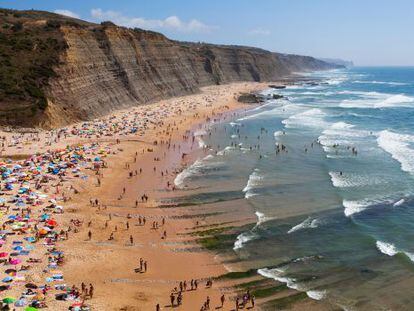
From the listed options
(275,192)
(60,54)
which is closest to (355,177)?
(275,192)

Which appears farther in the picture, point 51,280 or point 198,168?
point 198,168

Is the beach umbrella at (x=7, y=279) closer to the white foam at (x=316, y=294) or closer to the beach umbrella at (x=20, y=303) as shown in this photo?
the beach umbrella at (x=20, y=303)

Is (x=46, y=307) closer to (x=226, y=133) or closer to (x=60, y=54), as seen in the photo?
(x=226, y=133)

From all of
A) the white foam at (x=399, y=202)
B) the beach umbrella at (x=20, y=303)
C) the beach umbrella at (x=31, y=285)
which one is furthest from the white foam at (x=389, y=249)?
the beach umbrella at (x=20, y=303)

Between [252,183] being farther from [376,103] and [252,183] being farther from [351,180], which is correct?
[376,103]

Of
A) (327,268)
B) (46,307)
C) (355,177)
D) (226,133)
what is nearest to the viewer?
(46,307)

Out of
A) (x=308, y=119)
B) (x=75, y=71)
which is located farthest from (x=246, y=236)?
(x=308, y=119)
